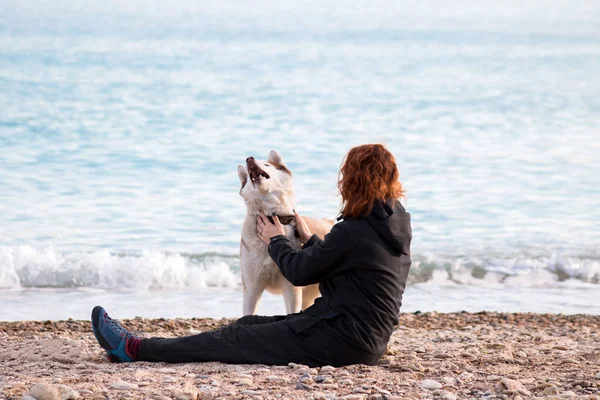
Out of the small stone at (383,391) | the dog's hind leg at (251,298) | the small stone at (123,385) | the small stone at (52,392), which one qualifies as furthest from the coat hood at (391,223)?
the small stone at (52,392)

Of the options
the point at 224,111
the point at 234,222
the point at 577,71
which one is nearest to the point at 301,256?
the point at 234,222

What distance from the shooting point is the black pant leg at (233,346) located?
16.9 feet

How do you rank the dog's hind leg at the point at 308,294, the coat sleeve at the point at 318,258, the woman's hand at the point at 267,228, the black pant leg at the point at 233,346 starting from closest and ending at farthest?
the coat sleeve at the point at 318,258 → the black pant leg at the point at 233,346 → the woman's hand at the point at 267,228 → the dog's hind leg at the point at 308,294

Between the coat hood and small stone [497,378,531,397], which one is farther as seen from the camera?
the coat hood

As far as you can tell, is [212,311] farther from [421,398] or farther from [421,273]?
[421,398]

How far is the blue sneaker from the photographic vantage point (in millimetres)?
5395

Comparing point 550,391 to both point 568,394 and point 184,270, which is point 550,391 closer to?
point 568,394

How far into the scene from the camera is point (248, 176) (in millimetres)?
5711

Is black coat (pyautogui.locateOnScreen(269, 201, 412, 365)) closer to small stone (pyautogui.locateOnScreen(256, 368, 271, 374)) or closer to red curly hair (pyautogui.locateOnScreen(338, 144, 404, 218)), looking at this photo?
red curly hair (pyautogui.locateOnScreen(338, 144, 404, 218))

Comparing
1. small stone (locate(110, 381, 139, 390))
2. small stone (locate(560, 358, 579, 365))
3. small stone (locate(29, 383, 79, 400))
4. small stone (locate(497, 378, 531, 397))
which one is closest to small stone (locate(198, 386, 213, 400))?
small stone (locate(110, 381, 139, 390))

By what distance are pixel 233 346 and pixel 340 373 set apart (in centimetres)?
73

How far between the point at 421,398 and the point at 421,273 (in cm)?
719

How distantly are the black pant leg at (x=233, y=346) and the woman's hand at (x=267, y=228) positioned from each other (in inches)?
22.7

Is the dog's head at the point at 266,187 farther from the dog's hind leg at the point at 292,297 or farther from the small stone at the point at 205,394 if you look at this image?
the small stone at the point at 205,394
